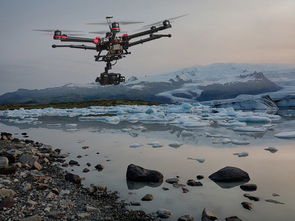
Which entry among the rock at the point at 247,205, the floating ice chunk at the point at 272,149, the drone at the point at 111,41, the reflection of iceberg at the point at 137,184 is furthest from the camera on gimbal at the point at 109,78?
the rock at the point at 247,205

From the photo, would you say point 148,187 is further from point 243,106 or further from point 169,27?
point 243,106

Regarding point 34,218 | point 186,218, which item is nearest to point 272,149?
point 186,218

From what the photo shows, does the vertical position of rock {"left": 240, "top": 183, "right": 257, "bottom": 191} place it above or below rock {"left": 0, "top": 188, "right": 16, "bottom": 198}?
below

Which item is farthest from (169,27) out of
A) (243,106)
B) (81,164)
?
(243,106)

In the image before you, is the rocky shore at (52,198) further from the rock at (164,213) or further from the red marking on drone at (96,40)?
the red marking on drone at (96,40)

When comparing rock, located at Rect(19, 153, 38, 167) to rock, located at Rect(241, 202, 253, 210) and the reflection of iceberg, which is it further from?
rock, located at Rect(241, 202, 253, 210)

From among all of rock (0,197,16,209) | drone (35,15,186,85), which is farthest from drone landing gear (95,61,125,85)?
rock (0,197,16,209)

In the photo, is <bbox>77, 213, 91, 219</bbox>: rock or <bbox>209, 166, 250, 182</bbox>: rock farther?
<bbox>209, 166, 250, 182</bbox>: rock

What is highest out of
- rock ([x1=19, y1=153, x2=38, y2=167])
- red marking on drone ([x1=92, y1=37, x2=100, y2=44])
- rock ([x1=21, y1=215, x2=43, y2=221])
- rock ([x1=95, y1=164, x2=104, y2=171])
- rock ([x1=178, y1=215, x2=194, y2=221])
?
red marking on drone ([x1=92, y1=37, x2=100, y2=44])
